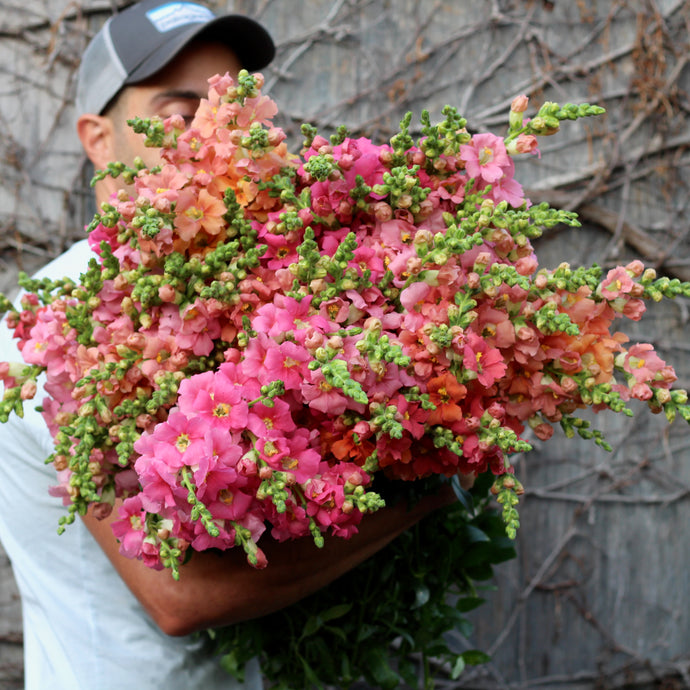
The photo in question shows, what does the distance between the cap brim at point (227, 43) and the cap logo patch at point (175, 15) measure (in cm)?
7

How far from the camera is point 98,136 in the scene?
1599 mm

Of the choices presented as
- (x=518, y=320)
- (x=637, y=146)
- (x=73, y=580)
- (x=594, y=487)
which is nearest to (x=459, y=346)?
(x=518, y=320)

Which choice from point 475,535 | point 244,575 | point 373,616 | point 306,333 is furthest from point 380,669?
point 306,333

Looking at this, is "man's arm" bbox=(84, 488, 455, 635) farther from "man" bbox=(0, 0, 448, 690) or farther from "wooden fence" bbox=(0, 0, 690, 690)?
"wooden fence" bbox=(0, 0, 690, 690)

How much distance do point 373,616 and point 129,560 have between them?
45 centimetres

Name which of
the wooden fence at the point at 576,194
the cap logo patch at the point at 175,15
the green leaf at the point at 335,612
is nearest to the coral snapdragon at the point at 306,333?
the green leaf at the point at 335,612

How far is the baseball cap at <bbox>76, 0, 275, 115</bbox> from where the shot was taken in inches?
56.2

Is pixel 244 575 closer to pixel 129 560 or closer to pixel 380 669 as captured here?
pixel 129 560

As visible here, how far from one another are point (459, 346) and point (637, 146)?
2.35 meters

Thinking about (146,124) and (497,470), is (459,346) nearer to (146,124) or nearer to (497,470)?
(497,470)

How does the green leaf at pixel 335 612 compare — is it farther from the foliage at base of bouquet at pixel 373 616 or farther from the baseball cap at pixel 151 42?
the baseball cap at pixel 151 42

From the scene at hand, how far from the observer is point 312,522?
680 mm

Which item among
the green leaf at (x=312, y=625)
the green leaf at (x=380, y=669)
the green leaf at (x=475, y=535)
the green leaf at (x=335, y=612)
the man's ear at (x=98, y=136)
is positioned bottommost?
the green leaf at (x=380, y=669)

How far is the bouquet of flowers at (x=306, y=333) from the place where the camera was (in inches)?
25.9
